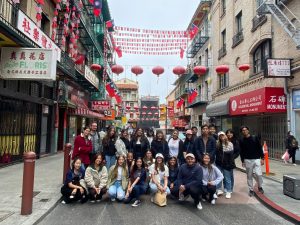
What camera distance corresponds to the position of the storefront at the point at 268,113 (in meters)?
13.6

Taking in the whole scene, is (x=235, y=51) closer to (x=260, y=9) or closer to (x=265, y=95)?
(x=260, y=9)

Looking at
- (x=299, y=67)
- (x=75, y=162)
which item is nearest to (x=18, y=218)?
(x=75, y=162)

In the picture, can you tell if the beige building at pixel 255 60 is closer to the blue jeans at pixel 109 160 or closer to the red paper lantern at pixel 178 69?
the red paper lantern at pixel 178 69

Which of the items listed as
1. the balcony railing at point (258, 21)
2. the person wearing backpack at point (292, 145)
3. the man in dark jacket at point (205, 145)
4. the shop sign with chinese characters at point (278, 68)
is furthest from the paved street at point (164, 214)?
the balcony railing at point (258, 21)

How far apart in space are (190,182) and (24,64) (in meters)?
6.96

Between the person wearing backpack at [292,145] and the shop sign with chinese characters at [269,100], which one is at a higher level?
the shop sign with chinese characters at [269,100]

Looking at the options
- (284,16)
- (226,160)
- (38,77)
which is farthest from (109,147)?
(284,16)

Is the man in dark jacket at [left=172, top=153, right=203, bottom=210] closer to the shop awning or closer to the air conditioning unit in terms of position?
the air conditioning unit

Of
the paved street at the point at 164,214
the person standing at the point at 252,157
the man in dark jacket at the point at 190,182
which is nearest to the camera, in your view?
the paved street at the point at 164,214

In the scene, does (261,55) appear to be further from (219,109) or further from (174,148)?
(174,148)

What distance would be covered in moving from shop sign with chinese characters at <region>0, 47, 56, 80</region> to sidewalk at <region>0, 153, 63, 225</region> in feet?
11.1

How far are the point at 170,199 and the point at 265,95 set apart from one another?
9.19 metres

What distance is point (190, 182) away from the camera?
6098 mm

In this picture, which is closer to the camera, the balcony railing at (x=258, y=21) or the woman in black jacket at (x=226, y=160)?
the woman in black jacket at (x=226, y=160)
